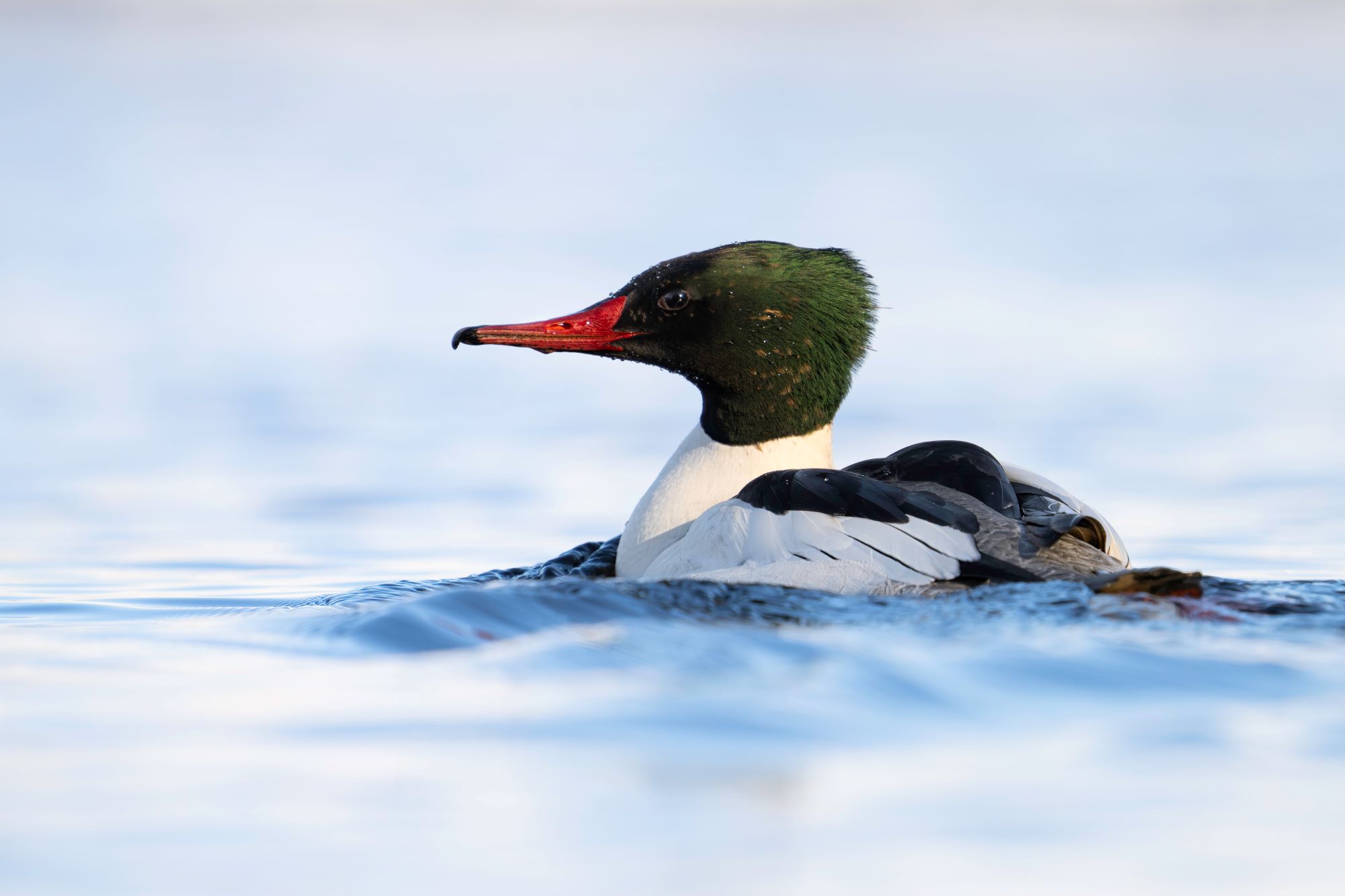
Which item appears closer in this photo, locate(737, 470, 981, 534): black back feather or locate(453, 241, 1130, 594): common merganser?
locate(737, 470, 981, 534): black back feather

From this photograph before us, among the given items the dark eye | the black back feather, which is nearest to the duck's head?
the dark eye

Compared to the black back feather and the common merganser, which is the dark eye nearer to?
the common merganser

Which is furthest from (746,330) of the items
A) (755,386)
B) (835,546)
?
(835,546)

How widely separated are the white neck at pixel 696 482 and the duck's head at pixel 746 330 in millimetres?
53

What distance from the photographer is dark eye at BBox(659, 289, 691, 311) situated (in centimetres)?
591

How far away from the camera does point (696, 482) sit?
585cm

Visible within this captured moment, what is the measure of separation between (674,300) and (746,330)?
1.04 feet

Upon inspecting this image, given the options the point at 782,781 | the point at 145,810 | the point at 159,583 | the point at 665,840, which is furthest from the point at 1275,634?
the point at 159,583

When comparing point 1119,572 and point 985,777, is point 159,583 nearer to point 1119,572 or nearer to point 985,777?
point 1119,572

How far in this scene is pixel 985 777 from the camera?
315cm

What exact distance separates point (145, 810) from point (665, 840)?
105cm

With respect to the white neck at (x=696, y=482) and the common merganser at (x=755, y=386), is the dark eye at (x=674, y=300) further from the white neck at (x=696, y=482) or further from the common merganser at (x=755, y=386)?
the white neck at (x=696, y=482)

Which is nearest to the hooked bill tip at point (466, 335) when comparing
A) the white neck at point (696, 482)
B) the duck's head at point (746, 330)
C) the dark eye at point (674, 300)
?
the duck's head at point (746, 330)

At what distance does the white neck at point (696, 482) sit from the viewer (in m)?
5.77
